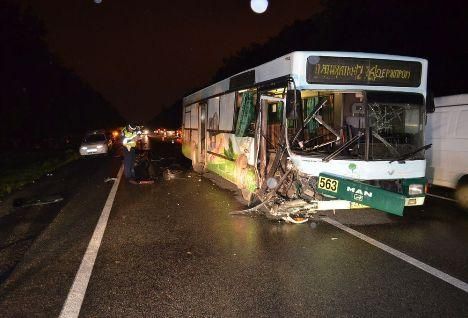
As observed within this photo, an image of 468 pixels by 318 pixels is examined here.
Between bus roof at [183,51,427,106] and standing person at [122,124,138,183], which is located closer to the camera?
bus roof at [183,51,427,106]

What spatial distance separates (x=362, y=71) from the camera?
25.6 feet

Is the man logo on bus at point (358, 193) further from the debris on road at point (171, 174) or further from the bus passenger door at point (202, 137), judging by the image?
the debris on road at point (171, 174)

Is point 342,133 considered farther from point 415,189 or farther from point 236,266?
point 236,266

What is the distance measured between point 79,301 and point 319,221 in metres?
5.21

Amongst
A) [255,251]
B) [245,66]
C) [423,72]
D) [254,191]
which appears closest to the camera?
[255,251]

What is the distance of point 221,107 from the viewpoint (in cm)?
1240

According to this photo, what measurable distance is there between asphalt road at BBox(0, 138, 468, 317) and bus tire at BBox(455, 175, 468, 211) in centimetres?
21

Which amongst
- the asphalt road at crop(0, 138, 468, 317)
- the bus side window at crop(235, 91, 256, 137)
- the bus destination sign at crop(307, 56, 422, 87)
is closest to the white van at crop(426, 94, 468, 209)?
the asphalt road at crop(0, 138, 468, 317)

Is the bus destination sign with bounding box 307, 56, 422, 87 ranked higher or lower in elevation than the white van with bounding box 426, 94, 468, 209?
higher

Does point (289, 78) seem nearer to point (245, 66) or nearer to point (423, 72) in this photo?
point (423, 72)

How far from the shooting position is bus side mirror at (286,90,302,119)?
7.10 m

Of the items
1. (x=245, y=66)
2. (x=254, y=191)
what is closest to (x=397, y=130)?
(x=254, y=191)

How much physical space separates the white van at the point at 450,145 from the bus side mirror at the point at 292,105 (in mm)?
5041

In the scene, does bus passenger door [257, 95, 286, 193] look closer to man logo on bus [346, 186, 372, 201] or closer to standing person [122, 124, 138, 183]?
man logo on bus [346, 186, 372, 201]
